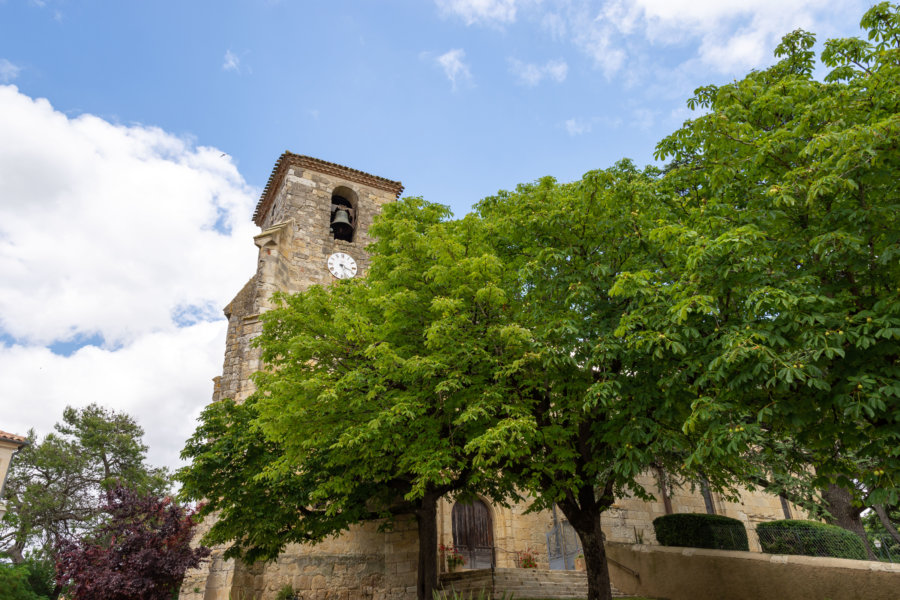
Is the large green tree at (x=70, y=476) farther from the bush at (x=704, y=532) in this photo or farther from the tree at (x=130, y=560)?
the bush at (x=704, y=532)

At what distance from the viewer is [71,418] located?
30688 mm

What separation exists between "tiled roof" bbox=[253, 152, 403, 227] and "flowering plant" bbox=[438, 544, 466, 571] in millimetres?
12812

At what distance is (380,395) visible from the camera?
8.78m

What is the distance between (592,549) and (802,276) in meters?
5.43

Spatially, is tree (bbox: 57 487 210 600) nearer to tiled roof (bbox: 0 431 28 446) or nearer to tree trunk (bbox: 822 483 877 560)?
tiled roof (bbox: 0 431 28 446)

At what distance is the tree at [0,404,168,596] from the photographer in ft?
85.1

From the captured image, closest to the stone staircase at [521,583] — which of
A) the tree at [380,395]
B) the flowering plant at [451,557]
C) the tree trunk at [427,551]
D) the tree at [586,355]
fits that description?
the tree trunk at [427,551]

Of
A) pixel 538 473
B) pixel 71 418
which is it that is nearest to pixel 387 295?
pixel 538 473

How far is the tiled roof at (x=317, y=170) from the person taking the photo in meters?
20.0

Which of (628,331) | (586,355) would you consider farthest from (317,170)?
(628,331)

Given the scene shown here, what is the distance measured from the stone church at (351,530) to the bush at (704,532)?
0.92m

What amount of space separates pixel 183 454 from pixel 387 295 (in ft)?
19.4

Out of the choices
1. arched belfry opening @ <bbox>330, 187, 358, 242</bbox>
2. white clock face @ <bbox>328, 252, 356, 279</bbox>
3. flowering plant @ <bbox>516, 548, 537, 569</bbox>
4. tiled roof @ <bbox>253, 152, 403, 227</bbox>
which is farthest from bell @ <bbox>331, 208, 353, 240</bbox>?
flowering plant @ <bbox>516, 548, 537, 569</bbox>

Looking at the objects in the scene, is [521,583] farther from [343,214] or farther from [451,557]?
[343,214]
